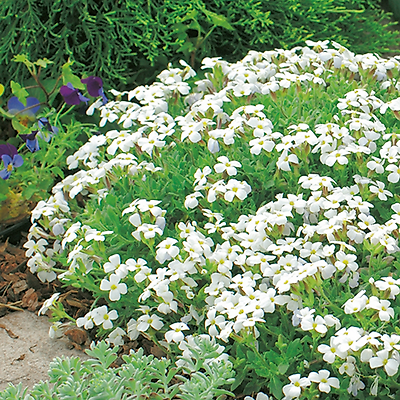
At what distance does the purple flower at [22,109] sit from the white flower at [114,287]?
1.71 meters

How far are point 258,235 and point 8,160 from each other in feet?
5.32

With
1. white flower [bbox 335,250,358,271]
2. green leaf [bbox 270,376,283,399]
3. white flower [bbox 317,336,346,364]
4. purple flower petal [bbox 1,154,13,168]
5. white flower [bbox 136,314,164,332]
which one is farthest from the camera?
purple flower petal [bbox 1,154,13,168]

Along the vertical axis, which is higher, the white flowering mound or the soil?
the white flowering mound

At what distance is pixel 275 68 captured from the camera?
317cm

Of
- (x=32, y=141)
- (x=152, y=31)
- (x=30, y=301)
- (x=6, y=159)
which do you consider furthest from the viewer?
(x=152, y=31)

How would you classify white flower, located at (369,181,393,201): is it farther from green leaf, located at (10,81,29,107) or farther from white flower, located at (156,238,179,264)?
green leaf, located at (10,81,29,107)

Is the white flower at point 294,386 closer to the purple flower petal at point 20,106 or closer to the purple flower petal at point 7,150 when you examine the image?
the purple flower petal at point 7,150

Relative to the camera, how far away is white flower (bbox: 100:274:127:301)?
205 centimetres

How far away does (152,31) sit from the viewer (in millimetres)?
4188

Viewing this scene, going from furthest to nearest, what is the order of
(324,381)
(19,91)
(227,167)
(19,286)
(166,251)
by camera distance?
(19,91), (19,286), (227,167), (166,251), (324,381)

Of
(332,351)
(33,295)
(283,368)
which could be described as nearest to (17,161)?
(33,295)

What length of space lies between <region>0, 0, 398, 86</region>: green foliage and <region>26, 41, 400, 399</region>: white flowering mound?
1.07m

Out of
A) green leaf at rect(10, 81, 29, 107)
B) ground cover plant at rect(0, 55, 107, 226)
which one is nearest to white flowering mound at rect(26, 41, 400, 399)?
A: ground cover plant at rect(0, 55, 107, 226)

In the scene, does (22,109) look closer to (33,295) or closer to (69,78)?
(69,78)
